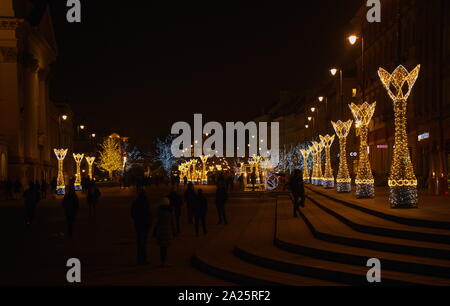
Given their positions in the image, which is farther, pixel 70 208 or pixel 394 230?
pixel 70 208

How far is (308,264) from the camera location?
43.5ft

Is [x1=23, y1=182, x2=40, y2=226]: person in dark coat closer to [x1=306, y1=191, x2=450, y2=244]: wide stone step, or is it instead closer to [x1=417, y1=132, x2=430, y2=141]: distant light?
[x1=306, y1=191, x2=450, y2=244]: wide stone step

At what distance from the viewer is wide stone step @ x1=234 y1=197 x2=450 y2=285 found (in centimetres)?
1155

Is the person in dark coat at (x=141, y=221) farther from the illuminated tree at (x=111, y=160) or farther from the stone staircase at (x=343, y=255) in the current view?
the illuminated tree at (x=111, y=160)

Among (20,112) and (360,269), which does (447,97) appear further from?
(20,112)

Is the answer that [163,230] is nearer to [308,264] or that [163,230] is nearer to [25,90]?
[308,264]

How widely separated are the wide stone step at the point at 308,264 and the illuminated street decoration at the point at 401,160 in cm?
299

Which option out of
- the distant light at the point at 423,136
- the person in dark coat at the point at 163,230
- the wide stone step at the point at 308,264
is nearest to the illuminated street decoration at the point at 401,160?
the wide stone step at the point at 308,264

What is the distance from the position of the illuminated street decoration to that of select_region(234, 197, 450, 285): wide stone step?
2988mm

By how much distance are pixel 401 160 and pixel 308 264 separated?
8.25 m

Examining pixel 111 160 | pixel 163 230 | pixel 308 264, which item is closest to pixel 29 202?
pixel 163 230

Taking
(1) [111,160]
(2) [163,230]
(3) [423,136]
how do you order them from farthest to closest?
(1) [111,160], (3) [423,136], (2) [163,230]

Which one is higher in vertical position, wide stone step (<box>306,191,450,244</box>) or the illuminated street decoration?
the illuminated street decoration

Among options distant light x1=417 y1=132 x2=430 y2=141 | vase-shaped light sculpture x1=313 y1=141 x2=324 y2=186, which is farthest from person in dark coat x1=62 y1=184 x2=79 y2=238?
vase-shaped light sculpture x1=313 y1=141 x2=324 y2=186
